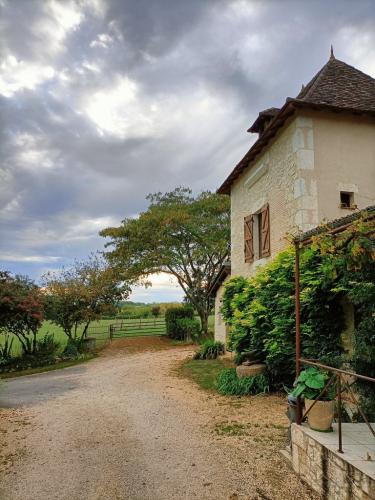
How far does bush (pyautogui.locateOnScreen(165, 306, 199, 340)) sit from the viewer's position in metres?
21.7

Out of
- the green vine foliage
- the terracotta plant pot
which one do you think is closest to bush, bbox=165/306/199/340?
the green vine foliage

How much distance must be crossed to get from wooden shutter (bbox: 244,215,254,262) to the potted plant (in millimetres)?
7578

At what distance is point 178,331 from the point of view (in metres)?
22.4

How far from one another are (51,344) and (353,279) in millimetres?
15663

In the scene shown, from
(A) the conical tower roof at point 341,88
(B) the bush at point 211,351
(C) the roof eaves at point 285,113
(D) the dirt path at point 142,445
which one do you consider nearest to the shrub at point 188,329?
(B) the bush at point 211,351

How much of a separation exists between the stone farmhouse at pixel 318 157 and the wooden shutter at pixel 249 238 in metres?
1.02

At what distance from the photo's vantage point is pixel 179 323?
2220cm

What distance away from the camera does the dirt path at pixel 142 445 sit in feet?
13.6

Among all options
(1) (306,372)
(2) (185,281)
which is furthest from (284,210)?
(2) (185,281)

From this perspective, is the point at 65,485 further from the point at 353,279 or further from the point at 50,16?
the point at 50,16

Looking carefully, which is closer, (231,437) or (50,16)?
Answer: (231,437)

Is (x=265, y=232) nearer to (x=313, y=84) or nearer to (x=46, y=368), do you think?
(x=313, y=84)

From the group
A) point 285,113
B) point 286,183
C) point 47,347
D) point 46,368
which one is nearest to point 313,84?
point 285,113

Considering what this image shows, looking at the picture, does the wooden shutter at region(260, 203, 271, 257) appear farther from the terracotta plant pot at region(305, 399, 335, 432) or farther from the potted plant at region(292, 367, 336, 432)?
the terracotta plant pot at region(305, 399, 335, 432)
